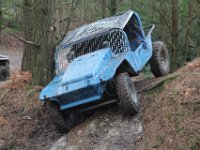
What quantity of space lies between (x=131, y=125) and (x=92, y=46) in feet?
6.64

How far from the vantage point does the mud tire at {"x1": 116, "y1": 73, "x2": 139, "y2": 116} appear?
775 centimetres

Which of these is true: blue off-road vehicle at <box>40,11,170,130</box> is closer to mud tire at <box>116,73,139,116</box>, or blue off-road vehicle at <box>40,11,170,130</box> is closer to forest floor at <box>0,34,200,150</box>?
mud tire at <box>116,73,139,116</box>

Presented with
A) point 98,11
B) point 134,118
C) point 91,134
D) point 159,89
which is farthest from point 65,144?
point 98,11

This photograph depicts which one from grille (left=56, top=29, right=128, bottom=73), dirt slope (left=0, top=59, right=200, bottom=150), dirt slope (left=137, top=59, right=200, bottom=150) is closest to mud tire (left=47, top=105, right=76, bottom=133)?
dirt slope (left=0, top=59, right=200, bottom=150)

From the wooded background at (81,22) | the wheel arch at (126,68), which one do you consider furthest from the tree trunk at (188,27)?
the wheel arch at (126,68)

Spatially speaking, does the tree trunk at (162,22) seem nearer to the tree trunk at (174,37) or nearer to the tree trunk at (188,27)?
the tree trunk at (174,37)

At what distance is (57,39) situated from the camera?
1070 cm

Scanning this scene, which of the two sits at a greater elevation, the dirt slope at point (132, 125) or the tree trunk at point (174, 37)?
the dirt slope at point (132, 125)

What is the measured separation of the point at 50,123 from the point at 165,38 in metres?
9.54

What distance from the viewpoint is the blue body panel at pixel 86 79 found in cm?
769

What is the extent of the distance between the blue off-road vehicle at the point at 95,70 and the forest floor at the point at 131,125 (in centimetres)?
28

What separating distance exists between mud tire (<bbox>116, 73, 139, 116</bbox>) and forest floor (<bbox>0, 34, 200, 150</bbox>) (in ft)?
0.72

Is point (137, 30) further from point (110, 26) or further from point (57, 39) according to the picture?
point (57, 39)

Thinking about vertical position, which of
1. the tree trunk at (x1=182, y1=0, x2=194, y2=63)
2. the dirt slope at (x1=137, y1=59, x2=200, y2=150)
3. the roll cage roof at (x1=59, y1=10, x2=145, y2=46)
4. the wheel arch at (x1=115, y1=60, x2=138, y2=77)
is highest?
the roll cage roof at (x1=59, y1=10, x2=145, y2=46)
